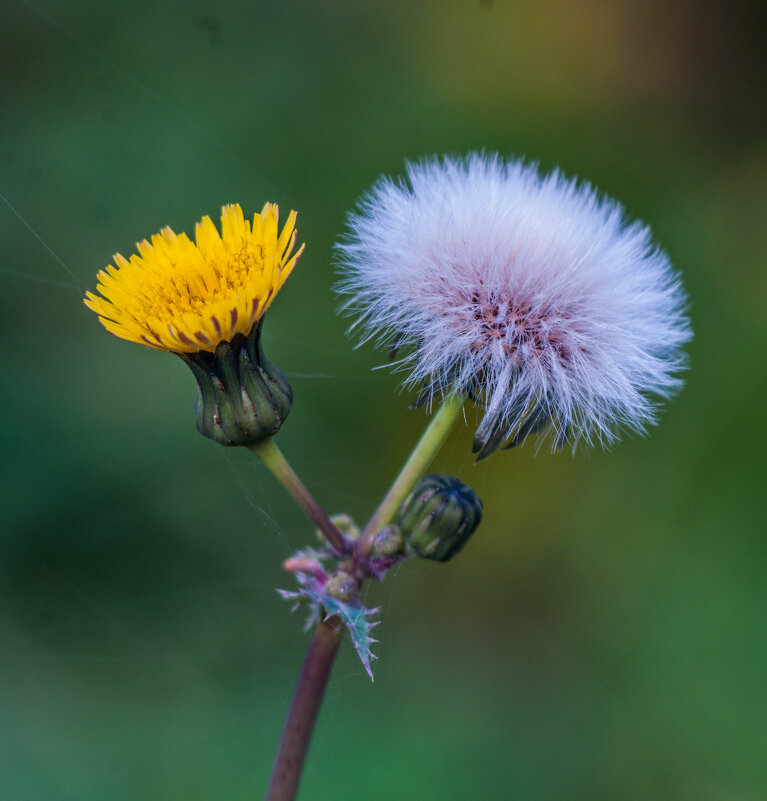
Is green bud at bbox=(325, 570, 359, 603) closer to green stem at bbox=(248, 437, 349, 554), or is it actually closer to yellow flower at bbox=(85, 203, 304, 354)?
green stem at bbox=(248, 437, 349, 554)

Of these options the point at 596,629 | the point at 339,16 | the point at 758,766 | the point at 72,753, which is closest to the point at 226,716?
the point at 72,753

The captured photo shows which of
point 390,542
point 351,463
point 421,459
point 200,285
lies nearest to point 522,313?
point 421,459

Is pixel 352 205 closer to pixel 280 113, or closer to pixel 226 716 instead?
pixel 280 113

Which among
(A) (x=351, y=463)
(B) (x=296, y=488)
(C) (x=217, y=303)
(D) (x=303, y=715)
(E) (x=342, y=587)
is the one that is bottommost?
(D) (x=303, y=715)

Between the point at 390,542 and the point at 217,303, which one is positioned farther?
the point at 390,542

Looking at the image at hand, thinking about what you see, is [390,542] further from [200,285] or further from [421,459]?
[200,285]

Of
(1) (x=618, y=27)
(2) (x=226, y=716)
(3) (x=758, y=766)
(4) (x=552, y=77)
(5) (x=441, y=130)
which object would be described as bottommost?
(2) (x=226, y=716)

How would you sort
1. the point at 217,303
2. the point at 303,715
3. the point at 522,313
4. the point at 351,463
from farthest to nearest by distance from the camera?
the point at 351,463 → the point at 522,313 → the point at 303,715 → the point at 217,303
